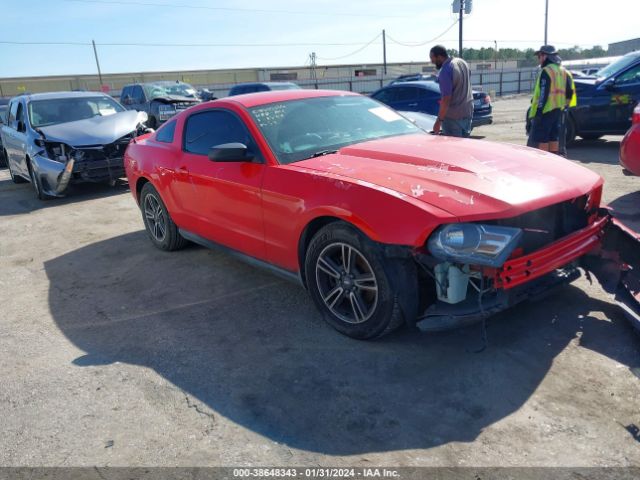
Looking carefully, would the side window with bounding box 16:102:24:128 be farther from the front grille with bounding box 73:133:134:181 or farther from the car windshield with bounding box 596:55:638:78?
the car windshield with bounding box 596:55:638:78

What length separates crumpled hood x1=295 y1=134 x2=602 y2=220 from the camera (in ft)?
9.78

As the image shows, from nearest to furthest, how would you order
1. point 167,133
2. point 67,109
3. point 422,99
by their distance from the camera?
point 167,133
point 67,109
point 422,99

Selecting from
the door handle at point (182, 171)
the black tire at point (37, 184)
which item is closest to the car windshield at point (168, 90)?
the black tire at point (37, 184)

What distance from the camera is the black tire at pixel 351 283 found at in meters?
3.19

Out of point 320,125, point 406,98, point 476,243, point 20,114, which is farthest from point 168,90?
point 476,243

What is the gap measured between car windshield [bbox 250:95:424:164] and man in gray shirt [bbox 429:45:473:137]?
7.21 ft

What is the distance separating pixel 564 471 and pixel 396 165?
2.09 metres

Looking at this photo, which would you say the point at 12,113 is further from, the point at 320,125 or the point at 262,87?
the point at 320,125

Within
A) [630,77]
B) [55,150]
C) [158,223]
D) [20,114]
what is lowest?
[158,223]

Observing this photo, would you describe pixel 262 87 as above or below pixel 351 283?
above

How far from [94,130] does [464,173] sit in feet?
25.6

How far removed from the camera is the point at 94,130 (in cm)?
924

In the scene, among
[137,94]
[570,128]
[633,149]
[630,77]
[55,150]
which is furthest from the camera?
[137,94]

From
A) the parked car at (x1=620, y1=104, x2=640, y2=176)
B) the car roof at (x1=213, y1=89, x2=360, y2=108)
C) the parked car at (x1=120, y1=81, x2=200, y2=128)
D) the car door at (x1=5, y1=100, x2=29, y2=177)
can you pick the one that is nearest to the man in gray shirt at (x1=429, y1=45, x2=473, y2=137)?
the parked car at (x1=620, y1=104, x2=640, y2=176)
